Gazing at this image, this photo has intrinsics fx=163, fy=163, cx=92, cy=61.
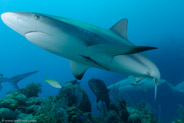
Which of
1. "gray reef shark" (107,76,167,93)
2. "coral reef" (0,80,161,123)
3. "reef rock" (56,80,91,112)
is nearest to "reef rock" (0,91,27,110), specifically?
"coral reef" (0,80,161,123)

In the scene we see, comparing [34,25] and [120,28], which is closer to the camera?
[34,25]

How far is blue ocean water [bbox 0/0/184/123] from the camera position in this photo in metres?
26.8

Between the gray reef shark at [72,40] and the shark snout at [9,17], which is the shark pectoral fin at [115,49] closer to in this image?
the gray reef shark at [72,40]

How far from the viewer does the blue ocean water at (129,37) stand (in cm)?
2678

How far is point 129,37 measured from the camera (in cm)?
7344

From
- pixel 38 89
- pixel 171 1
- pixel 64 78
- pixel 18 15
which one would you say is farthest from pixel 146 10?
pixel 18 15

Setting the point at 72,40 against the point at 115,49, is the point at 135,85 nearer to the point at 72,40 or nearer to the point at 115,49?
the point at 115,49

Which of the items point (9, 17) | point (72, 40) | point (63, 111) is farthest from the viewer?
point (63, 111)

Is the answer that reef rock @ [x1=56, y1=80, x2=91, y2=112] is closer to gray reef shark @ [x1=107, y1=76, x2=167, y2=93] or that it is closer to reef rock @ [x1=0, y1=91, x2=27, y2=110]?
reef rock @ [x1=0, y1=91, x2=27, y2=110]

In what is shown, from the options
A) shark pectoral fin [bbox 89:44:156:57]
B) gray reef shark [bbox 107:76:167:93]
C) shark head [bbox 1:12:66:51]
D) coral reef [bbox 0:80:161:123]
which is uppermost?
gray reef shark [bbox 107:76:167:93]

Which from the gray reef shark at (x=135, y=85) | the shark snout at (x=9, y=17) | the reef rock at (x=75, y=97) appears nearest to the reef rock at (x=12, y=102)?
the reef rock at (x=75, y=97)

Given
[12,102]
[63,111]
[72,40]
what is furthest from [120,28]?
[12,102]

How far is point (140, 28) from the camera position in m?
75.9

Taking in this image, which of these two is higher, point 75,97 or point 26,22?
point 26,22
